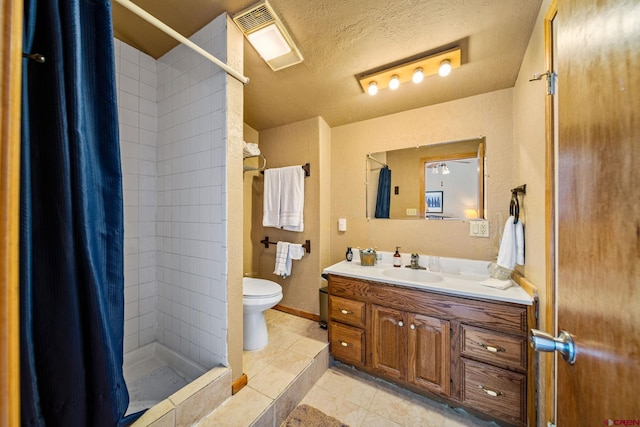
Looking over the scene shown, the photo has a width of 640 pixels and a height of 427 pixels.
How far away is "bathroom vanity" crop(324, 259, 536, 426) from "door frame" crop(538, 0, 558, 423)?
18 centimetres

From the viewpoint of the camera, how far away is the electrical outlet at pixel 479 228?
5.65ft

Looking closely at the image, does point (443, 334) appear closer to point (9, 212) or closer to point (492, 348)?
point (492, 348)

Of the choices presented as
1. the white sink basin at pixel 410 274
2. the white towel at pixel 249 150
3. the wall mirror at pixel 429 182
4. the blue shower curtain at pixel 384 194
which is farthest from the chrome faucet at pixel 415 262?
the white towel at pixel 249 150

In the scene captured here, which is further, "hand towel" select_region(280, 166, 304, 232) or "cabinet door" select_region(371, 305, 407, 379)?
"hand towel" select_region(280, 166, 304, 232)

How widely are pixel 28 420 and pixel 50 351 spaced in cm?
15

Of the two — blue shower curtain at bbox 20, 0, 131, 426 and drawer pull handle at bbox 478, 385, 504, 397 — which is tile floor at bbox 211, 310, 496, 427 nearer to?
drawer pull handle at bbox 478, 385, 504, 397

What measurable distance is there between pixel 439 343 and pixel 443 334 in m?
0.07

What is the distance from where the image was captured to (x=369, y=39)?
4.46 feet

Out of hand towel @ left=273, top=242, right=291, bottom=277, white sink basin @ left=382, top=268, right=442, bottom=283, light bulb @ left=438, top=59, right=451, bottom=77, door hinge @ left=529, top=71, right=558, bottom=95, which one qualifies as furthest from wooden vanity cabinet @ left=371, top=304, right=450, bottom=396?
light bulb @ left=438, top=59, right=451, bottom=77

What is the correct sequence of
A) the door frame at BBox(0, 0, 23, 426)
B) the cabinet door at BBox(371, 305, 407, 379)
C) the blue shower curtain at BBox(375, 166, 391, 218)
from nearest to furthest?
the door frame at BBox(0, 0, 23, 426)
the cabinet door at BBox(371, 305, 407, 379)
the blue shower curtain at BBox(375, 166, 391, 218)

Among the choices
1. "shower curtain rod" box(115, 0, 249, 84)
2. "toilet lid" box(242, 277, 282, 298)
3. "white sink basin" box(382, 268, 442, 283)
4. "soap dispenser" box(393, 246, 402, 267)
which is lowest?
"toilet lid" box(242, 277, 282, 298)

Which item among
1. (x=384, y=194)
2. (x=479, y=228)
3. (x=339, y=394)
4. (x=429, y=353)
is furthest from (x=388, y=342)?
(x=384, y=194)

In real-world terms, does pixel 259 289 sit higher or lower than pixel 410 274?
lower

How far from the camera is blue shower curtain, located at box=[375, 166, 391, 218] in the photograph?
6.93 feet
